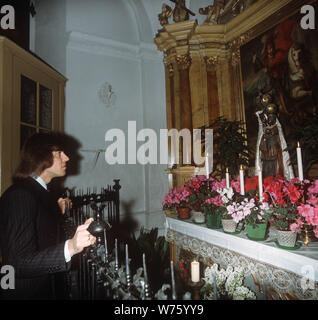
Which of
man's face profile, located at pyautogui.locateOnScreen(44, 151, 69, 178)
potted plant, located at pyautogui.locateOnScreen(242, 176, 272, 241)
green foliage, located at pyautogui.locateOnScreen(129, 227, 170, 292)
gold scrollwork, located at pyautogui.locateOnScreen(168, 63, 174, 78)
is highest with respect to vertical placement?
gold scrollwork, located at pyautogui.locateOnScreen(168, 63, 174, 78)

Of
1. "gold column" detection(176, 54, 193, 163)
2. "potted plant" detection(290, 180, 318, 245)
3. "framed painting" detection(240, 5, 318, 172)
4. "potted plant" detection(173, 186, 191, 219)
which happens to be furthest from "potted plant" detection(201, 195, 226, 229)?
"gold column" detection(176, 54, 193, 163)

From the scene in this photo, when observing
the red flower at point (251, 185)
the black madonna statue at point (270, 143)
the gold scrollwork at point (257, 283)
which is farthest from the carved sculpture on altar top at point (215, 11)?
the gold scrollwork at point (257, 283)

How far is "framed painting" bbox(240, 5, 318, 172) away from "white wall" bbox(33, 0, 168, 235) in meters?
2.14

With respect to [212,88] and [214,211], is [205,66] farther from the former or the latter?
[214,211]

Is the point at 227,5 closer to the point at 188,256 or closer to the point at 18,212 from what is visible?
the point at 188,256

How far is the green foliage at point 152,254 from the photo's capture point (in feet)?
11.9

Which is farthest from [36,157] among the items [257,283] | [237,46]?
[237,46]

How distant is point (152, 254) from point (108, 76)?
13.2ft

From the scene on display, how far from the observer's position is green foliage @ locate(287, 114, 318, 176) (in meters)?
2.45

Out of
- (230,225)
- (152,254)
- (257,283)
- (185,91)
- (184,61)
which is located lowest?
(152,254)

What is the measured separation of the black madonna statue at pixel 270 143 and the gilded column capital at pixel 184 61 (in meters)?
1.75

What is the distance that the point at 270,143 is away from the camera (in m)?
3.71

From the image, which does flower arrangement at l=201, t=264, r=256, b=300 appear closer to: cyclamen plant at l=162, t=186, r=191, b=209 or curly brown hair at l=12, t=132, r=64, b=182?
cyclamen plant at l=162, t=186, r=191, b=209

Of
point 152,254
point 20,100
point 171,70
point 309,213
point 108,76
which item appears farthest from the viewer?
point 108,76
